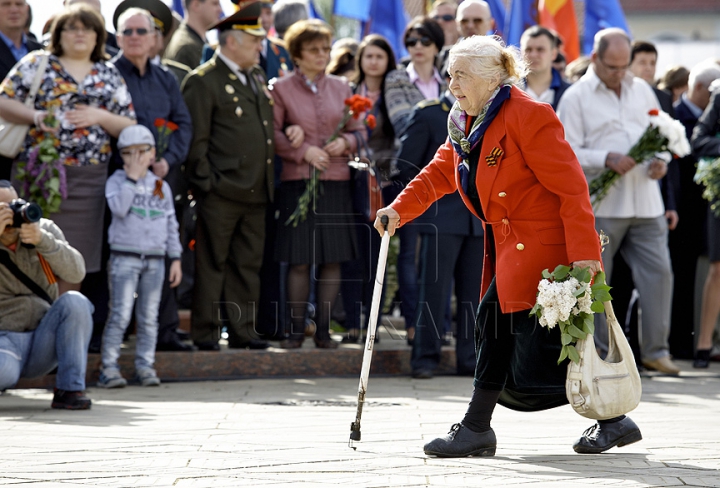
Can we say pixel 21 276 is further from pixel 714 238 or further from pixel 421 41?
pixel 714 238

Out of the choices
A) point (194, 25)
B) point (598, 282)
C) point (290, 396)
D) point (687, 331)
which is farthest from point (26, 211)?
point (687, 331)

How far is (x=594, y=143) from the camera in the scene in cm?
931

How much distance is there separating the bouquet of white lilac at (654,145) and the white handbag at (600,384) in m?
3.77

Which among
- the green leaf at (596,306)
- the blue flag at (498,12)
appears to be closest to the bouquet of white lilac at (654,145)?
the green leaf at (596,306)

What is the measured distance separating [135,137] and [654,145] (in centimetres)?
394

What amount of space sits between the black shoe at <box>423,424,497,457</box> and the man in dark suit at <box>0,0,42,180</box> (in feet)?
17.2

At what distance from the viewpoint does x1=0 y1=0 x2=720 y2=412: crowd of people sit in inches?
333

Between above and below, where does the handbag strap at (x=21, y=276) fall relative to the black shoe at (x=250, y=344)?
above

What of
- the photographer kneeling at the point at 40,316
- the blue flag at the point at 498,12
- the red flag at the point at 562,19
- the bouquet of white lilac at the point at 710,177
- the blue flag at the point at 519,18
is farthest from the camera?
the red flag at the point at 562,19

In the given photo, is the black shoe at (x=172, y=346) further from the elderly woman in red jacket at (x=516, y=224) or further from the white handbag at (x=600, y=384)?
the white handbag at (x=600, y=384)

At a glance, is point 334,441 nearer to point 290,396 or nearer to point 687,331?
point 290,396

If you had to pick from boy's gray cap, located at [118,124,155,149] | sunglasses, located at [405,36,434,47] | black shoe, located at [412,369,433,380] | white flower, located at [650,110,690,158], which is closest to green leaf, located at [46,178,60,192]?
boy's gray cap, located at [118,124,155,149]

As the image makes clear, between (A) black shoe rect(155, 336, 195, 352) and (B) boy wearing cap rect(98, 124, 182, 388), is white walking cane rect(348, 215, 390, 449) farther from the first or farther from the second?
(A) black shoe rect(155, 336, 195, 352)

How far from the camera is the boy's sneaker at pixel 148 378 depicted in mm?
8383
